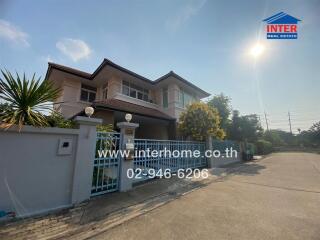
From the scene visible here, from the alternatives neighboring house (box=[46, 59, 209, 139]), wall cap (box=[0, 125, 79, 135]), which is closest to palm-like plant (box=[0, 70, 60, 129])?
wall cap (box=[0, 125, 79, 135])

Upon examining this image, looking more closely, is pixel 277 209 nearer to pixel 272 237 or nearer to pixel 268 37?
pixel 272 237

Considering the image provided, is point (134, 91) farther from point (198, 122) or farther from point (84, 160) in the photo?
point (84, 160)

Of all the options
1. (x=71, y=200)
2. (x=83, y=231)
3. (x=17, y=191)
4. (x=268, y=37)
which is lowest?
(x=83, y=231)

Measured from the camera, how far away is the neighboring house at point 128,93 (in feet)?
35.7

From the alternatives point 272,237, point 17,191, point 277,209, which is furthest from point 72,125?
point 277,209

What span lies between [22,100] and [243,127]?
64.5 ft

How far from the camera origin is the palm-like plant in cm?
361

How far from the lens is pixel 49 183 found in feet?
12.1

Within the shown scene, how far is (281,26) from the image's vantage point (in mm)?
7617

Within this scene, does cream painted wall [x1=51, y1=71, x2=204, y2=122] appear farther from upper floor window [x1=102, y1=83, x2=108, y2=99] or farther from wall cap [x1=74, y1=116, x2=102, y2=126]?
wall cap [x1=74, y1=116, x2=102, y2=126]

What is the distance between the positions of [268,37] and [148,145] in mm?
8148

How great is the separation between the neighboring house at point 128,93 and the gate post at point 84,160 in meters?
4.94

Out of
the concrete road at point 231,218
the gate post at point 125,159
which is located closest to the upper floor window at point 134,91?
the gate post at point 125,159

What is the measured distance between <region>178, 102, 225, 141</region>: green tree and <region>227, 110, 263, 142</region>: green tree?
9.77m
